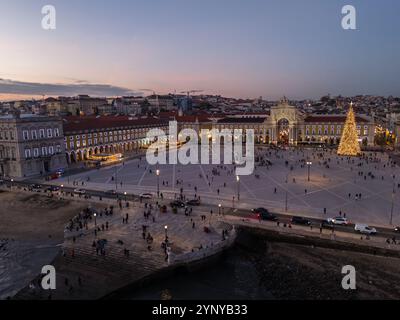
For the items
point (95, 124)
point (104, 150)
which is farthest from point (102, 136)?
point (104, 150)

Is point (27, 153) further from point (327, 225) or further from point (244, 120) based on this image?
point (244, 120)

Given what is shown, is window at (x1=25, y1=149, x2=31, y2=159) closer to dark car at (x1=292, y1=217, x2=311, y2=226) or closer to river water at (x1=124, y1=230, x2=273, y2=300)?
river water at (x1=124, y1=230, x2=273, y2=300)

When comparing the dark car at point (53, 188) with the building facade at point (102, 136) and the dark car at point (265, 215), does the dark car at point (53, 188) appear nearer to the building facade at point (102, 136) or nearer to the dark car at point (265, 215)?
the building facade at point (102, 136)

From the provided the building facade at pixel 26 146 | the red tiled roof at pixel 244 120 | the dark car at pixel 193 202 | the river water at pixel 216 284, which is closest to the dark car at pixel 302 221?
the river water at pixel 216 284

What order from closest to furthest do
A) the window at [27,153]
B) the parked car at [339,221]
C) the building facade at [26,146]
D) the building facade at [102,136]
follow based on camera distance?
the parked car at [339,221] < the building facade at [26,146] < the window at [27,153] < the building facade at [102,136]

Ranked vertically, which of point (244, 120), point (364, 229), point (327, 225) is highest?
point (244, 120)

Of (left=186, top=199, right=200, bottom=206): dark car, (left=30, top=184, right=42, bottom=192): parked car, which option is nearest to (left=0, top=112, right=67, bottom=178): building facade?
(left=30, top=184, right=42, bottom=192): parked car
